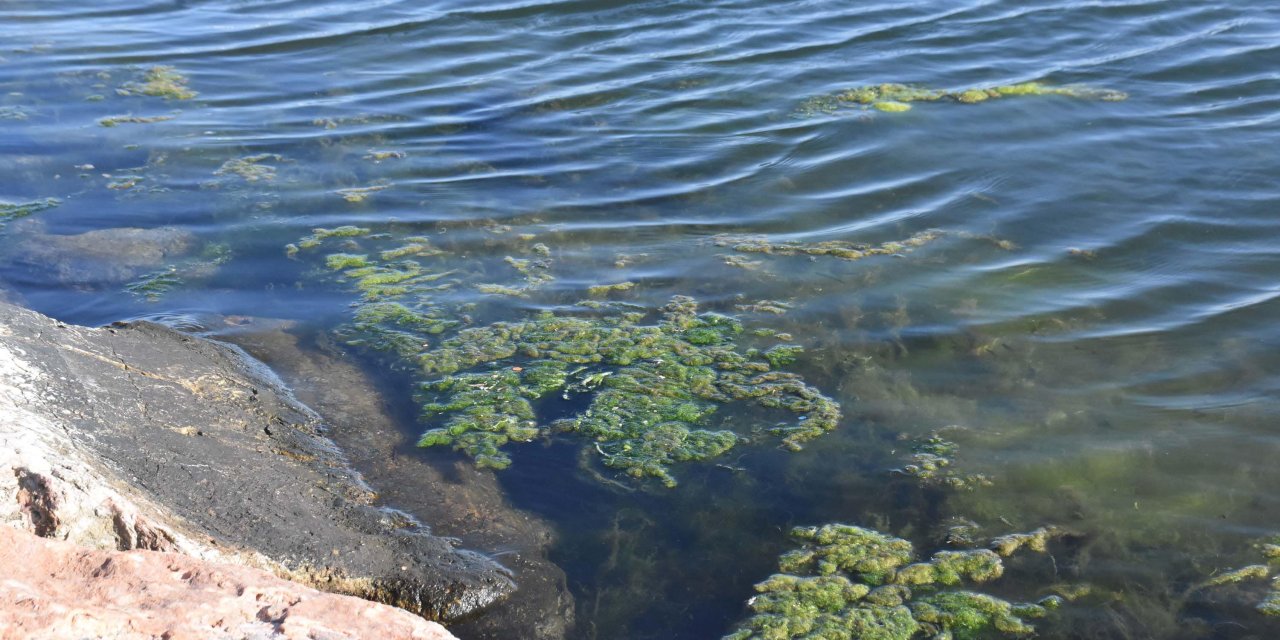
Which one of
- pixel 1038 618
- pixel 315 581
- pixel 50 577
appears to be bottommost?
pixel 1038 618

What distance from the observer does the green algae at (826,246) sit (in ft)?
20.4

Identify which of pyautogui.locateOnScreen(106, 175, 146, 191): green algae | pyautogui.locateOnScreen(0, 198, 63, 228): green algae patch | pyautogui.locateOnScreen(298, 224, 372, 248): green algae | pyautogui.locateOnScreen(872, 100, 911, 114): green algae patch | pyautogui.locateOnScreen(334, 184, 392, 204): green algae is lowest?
pyautogui.locateOnScreen(298, 224, 372, 248): green algae

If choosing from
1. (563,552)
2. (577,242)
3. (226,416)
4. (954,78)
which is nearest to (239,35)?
(577,242)

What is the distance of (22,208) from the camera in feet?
22.1

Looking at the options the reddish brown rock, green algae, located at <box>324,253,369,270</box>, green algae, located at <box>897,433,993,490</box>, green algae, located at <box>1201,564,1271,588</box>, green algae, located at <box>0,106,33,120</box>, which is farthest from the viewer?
green algae, located at <box>0,106,33,120</box>

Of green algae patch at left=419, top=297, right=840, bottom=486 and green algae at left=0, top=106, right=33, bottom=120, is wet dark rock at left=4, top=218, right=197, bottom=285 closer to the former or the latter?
green algae patch at left=419, top=297, right=840, bottom=486

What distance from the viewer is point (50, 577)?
8.25 ft

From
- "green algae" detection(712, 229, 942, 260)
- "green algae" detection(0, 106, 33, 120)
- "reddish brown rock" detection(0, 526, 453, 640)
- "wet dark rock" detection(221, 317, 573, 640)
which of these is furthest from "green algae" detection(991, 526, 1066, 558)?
"green algae" detection(0, 106, 33, 120)

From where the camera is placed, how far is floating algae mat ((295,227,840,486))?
4.66 m

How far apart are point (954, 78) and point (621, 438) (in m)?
5.30

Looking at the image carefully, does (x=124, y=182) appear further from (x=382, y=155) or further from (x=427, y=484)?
(x=427, y=484)

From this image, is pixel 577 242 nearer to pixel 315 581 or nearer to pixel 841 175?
pixel 841 175

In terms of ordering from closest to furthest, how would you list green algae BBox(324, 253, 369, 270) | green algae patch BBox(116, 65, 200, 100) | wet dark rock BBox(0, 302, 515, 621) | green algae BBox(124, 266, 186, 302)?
wet dark rock BBox(0, 302, 515, 621), green algae BBox(124, 266, 186, 302), green algae BBox(324, 253, 369, 270), green algae patch BBox(116, 65, 200, 100)

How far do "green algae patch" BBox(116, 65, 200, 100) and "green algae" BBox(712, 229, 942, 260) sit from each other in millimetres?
4961
